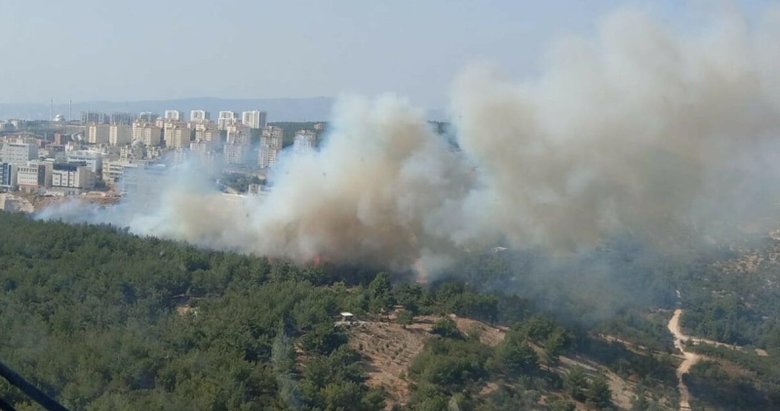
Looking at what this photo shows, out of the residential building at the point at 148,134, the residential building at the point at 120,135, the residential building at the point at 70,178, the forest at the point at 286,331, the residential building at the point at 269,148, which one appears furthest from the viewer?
the residential building at the point at 120,135

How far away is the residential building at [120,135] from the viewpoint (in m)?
43.7

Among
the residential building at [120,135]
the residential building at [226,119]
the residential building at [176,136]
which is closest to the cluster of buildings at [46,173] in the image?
the residential building at [176,136]

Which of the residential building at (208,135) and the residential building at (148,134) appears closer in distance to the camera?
the residential building at (208,135)

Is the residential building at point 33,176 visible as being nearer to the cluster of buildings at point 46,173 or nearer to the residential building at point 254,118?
the cluster of buildings at point 46,173

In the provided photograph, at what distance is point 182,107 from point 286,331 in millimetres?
63396

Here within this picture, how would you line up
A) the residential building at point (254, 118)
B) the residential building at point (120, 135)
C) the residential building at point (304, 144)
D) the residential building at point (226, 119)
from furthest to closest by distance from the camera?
the residential building at point (254, 118)
the residential building at point (226, 119)
the residential building at point (120, 135)
the residential building at point (304, 144)

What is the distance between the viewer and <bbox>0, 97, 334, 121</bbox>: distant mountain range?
54.5 metres

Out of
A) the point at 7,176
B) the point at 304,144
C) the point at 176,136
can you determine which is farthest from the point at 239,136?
the point at 304,144

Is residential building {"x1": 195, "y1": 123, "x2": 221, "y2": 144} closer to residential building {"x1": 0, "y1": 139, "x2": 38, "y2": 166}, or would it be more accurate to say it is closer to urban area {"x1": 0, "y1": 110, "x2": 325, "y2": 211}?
urban area {"x1": 0, "y1": 110, "x2": 325, "y2": 211}

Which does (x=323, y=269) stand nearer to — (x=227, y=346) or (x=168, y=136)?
(x=227, y=346)

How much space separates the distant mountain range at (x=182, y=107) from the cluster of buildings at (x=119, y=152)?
759cm

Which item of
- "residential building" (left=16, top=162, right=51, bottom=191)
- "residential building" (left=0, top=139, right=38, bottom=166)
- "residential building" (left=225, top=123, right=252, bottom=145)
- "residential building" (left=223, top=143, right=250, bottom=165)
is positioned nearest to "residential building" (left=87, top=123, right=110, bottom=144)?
"residential building" (left=225, top=123, right=252, bottom=145)

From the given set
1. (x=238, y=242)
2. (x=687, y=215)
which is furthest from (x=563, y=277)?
(x=238, y=242)

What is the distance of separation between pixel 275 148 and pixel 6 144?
11.6 metres
